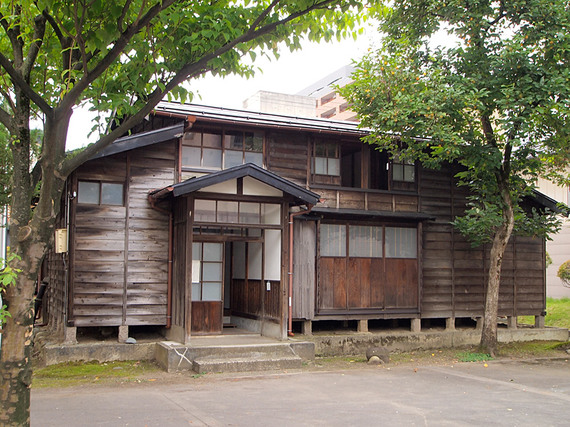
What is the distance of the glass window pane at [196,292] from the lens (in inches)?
536

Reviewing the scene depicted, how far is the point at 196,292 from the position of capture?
13.7 m

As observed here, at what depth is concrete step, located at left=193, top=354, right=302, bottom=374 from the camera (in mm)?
11484

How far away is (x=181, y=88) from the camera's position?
24.1ft

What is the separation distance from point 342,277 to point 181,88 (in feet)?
29.0

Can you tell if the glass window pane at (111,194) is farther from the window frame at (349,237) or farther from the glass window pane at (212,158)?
the window frame at (349,237)

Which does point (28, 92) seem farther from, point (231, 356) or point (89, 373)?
point (231, 356)

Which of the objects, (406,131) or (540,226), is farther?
(540,226)

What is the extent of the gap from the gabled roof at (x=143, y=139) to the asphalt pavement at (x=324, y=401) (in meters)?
4.93

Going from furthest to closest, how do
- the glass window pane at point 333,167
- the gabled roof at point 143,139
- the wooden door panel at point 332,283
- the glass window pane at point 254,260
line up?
the glass window pane at point 333,167 < the wooden door panel at point 332,283 < the glass window pane at point 254,260 < the gabled roof at point 143,139

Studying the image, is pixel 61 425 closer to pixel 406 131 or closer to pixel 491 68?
pixel 406 131

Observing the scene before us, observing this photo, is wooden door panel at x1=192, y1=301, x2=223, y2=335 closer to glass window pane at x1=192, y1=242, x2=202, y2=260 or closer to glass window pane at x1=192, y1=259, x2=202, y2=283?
glass window pane at x1=192, y1=259, x2=202, y2=283

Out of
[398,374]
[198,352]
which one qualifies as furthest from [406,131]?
[198,352]

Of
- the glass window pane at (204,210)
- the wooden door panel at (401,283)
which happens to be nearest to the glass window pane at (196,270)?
the glass window pane at (204,210)

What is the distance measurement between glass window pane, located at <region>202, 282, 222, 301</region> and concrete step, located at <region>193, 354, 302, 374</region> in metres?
2.12
